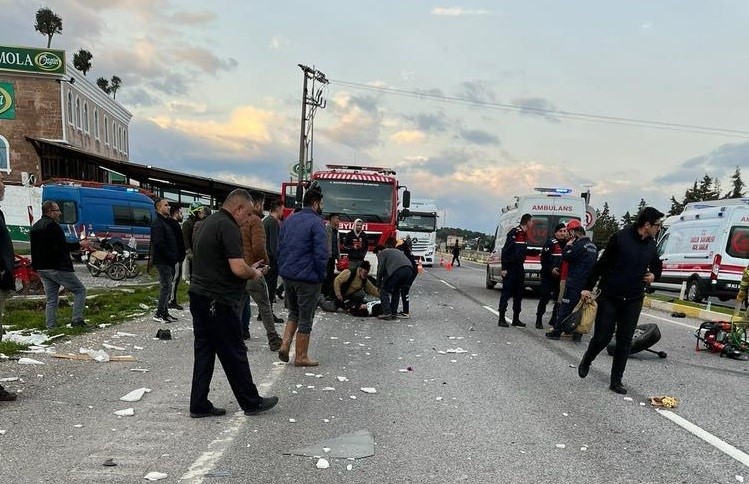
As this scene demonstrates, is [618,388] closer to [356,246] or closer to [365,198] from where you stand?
[356,246]

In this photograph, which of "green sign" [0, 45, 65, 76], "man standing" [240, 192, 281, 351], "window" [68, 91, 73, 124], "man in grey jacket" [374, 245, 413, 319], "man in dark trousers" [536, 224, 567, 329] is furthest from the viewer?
"window" [68, 91, 73, 124]

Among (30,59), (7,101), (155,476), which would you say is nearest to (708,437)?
(155,476)

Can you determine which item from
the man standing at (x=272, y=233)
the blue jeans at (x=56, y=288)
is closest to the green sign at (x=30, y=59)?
the man standing at (x=272, y=233)

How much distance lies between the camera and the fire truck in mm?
13961

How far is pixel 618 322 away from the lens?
595 centimetres

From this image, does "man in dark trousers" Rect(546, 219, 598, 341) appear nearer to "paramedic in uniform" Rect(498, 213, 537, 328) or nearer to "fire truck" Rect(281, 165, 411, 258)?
"paramedic in uniform" Rect(498, 213, 537, 328)

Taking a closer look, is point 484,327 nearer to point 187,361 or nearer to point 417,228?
point 187,361

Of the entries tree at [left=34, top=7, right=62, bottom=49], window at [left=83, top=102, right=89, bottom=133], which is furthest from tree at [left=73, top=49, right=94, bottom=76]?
window at [left=83, top=102, right=89, bottom=133]

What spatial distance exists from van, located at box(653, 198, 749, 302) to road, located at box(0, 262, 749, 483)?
8128 millimetres

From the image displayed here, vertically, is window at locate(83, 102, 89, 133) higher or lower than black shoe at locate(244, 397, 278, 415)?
higher

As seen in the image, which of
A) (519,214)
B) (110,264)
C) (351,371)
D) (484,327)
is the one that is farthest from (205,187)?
(351,371)

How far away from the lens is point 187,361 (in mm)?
6379

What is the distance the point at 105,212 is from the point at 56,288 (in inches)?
533

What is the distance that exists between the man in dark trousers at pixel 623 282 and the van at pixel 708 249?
1054 cm
